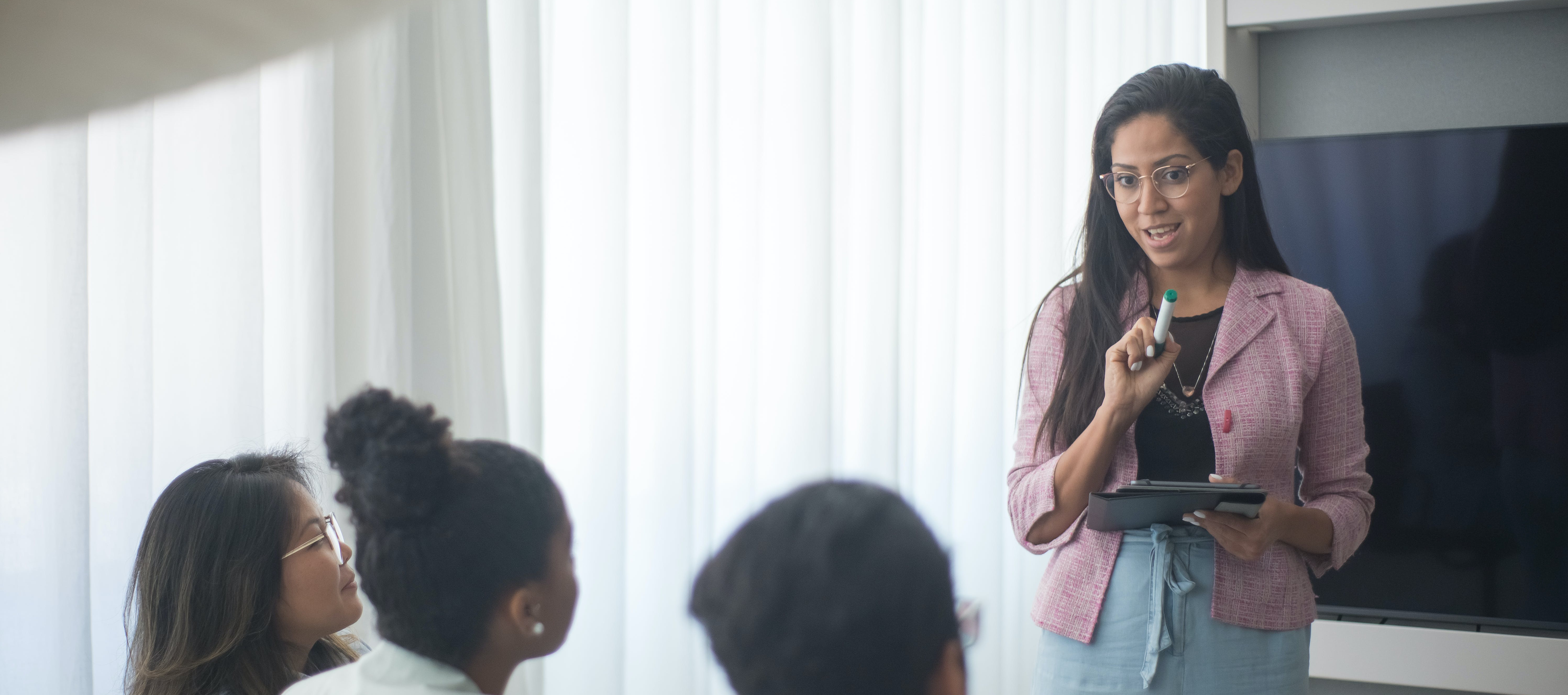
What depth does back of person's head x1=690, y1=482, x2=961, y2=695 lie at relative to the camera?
0.73 meters

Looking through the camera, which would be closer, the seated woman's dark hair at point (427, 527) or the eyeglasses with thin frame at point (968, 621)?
the eyeglasses with thin frame at point (968, 621)

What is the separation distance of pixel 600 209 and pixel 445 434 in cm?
94

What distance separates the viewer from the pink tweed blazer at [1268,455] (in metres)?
1.29

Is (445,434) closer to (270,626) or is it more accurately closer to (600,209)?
(270,626)

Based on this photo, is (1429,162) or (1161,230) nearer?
(1161,230)

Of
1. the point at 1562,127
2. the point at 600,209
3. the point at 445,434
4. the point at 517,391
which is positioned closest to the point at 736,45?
the point at 600,209

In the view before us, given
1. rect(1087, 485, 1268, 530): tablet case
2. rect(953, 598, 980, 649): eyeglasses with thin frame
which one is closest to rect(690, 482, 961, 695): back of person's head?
rect(953, 598, 980, 649): eyeglasses with thin frame

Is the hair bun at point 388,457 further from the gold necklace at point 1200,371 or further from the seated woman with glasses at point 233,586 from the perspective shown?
the gold necklace at point 1200,371

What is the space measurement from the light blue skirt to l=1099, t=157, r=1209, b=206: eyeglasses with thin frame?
1.40 ft

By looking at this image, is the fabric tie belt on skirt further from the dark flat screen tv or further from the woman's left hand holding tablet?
the dark flat screen tv

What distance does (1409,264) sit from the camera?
86.1 inches

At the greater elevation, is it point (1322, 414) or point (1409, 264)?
point (1409, 264)

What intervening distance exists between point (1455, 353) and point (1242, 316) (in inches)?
44.6

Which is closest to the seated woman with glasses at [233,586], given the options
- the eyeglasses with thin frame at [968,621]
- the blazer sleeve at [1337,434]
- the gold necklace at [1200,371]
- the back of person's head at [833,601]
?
the back of person's head at [833,601]
